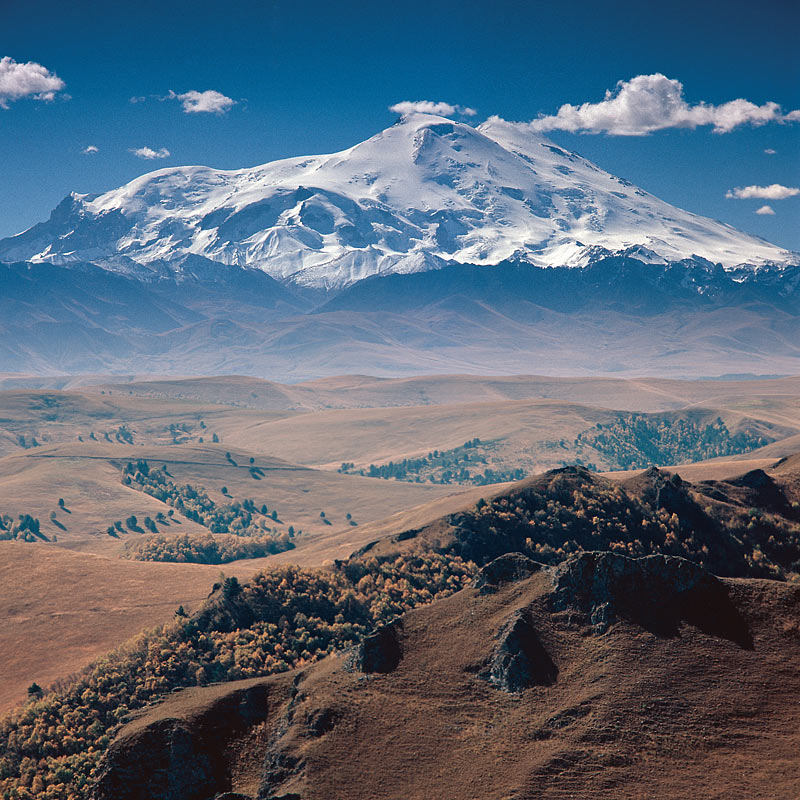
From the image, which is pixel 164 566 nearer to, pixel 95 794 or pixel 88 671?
pixel 88 671

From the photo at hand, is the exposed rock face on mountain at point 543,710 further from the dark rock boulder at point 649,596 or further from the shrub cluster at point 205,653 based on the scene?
the shrub cluster at point 205,653

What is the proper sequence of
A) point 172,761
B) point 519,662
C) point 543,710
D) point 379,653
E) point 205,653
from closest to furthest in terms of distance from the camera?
point 543,710 < point 172,761 < point 519,662 < point 379,653 < point 205,653

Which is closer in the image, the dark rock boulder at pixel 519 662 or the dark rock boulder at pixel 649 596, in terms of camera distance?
the dark rock boulder at pixel 519 662

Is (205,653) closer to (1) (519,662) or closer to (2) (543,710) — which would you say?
(1) (519,662)

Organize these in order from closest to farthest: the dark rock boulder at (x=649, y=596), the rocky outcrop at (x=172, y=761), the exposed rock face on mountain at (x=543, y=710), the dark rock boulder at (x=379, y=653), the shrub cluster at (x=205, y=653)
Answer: the exposed rock face on mountain at (x=543, y=710), the rocky outcrop at (x=172, y=761), the dark rock boulder at (x=649, y=596), the dark rock boulder at (x=379, y=653), the shrub cluster at (x=205, y=653)

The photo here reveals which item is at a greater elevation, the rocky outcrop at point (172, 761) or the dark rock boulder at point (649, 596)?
the dark rock boulder at point (649, 596)

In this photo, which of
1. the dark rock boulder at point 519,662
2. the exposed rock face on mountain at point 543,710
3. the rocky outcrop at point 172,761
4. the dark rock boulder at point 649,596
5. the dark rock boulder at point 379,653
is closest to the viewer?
the exposed rock face on mountain at point 543,710

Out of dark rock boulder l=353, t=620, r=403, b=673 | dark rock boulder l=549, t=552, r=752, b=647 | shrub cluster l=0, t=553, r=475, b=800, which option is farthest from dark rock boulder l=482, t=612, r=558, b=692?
shrub cluster l=0, t=553, r=475, b=800

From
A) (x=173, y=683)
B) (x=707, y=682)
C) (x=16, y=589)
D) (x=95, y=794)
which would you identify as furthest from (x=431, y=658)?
(x=16, y=589)

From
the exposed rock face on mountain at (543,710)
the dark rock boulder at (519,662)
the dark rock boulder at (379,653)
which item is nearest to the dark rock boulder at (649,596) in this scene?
the exposed rock face on mountain at (543,710)

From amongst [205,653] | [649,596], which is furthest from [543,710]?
[205,653]
